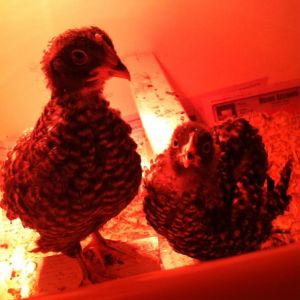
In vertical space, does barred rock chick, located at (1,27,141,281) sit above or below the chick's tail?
above

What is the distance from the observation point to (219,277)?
385mm

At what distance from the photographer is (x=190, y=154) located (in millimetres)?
1075

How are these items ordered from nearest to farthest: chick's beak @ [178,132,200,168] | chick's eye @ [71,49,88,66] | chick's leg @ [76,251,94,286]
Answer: chick's eye @ [71,49,88,66], chick's beak @ [178,132,200,168], chick's leg @ [76,251,94,286]

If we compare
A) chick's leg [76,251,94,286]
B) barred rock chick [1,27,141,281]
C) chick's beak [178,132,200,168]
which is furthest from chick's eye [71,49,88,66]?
chick's leg [76,251,94,286]

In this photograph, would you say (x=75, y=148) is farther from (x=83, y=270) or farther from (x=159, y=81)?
(x=159, y=81)

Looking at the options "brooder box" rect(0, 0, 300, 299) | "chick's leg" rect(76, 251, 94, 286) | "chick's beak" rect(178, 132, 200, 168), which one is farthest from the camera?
"brooder box" rect(0, 0, 300, 299)

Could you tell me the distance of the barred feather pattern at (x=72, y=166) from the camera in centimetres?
95

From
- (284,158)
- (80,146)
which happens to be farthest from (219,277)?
(284,158)

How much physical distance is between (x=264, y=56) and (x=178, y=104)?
528 millimetres

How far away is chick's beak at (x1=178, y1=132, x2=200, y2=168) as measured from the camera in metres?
1.07

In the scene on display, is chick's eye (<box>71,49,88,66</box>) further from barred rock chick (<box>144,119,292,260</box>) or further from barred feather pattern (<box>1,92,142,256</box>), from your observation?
barred rock chick (<box>144,119,292,260</box>)

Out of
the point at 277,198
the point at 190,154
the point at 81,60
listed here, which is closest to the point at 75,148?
the point at 81,60

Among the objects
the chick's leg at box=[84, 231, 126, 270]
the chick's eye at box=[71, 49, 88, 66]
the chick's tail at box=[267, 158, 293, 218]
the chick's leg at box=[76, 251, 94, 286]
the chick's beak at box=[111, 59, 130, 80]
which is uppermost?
the chick's eye at box=[71, 49, 88, 66]

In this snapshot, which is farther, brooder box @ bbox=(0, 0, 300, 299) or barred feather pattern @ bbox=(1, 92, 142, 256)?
brooder box @ bbox=(0, 0, 300, 299)
